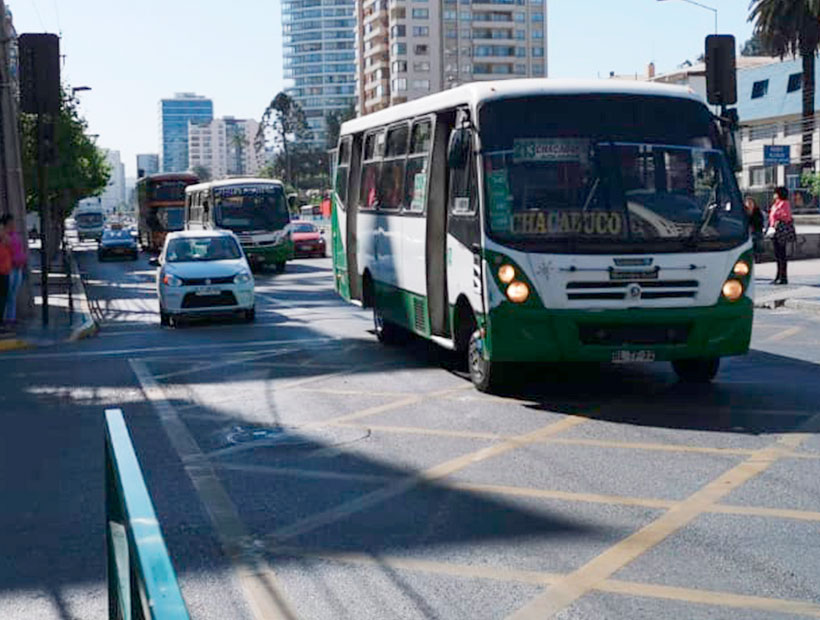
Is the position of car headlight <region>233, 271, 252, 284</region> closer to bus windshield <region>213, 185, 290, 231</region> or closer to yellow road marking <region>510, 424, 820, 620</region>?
yellow road marking <region>510, 424, 820, 620</region>

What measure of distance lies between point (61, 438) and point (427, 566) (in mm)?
5077

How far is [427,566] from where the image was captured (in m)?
6.20

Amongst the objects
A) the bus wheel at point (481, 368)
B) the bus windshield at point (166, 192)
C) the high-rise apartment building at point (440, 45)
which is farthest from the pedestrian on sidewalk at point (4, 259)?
the high-rise apartment building at point (440, 45)

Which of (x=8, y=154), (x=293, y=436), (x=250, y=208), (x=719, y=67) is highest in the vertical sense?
(x=719, y=67)

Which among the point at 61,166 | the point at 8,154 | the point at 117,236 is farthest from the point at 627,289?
the point at 117,236

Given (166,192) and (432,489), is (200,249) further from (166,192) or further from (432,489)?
(166,192)

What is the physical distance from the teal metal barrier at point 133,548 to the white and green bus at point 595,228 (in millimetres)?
8063

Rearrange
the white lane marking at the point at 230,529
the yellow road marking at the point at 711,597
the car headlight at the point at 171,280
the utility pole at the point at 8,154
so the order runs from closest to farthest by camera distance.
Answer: the yellow road marking at the point at 711,597, the white lane marking at the point at 230,529, the car headlight at the point at 171,280, the utility pole at the point at 8,154

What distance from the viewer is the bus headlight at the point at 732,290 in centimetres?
1123

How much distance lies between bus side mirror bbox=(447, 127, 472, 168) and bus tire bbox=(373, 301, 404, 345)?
16.7ft

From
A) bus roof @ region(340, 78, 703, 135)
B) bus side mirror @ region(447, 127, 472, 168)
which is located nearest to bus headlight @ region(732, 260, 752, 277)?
bus roof @ region(340, 78, 703, 135)

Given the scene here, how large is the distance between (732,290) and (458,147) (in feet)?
8.81

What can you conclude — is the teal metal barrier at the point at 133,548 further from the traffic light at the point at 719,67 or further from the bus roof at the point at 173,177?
the bus roof at the point at 173,177

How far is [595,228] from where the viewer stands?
11.1 meters
